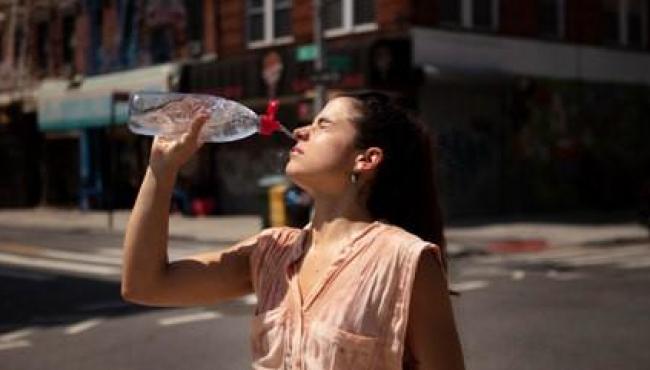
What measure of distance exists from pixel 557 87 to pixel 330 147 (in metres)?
24.8

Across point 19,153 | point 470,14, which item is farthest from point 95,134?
point 470,14

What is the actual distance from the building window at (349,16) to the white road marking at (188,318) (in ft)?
47.5

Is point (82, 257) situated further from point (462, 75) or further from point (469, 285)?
point (462, 75)

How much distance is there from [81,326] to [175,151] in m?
7.49

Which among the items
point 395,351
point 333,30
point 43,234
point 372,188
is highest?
point 333,30

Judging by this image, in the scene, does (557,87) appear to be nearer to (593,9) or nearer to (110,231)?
(593,9)

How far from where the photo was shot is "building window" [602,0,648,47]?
27953mm

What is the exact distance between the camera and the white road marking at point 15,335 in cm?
899

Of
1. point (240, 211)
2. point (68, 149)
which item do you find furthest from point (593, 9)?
point (68, 149)

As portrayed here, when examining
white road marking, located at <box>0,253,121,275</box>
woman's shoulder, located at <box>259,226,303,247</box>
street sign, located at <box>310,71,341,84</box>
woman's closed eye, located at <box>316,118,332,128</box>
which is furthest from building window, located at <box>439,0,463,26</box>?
woman's closed eye, located at <box>316,118,332,128</box>

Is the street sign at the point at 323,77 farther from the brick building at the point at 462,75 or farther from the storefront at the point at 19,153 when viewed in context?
the storefront at the point at 19,153

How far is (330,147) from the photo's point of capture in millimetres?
2514

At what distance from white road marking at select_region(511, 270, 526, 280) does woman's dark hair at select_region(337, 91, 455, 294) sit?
36.3 ft

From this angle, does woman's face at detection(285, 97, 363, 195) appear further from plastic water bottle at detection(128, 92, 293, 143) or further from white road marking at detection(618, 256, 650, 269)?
white road marking at detection(618, 256, 650, 269)
